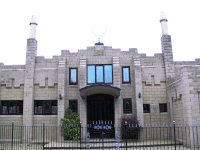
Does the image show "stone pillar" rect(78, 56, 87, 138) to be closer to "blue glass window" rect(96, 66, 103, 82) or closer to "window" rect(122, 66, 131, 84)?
"blue glass window" rect(96, 66, 103, 82)

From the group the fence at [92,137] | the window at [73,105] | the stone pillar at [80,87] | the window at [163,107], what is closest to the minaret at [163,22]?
the window at [163,107]

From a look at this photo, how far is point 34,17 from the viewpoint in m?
16.0

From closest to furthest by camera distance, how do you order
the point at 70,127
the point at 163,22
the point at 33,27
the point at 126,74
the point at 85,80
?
the point at 70,127, the point at 85,80, the point at 126,74, the point at 163,22, the point at 33,27

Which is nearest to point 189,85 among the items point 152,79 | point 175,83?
point 175,83

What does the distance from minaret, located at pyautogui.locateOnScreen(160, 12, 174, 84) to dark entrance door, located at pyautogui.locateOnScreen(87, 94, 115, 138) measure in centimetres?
445

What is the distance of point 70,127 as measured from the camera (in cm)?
1336

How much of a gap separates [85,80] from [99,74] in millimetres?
1108

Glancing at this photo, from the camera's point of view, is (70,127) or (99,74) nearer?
(70,127)

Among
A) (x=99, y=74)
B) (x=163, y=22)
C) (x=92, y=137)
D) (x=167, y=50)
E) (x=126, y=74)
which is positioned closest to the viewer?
(x=92, y=137)

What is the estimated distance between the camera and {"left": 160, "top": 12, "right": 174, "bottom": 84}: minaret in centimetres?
1466

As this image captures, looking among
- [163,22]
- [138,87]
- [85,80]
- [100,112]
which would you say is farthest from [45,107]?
[163,22]

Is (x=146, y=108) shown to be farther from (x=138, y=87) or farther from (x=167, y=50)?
(x=167, y=50)

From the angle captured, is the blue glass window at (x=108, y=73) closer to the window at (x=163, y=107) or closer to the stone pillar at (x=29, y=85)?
the window at (x=163, y=107)

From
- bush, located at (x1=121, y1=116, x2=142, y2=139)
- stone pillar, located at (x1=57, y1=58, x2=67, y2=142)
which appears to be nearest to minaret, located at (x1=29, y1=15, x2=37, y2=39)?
stone pillar, located at (x1=57, y1=58, x2=67, y2=142)
